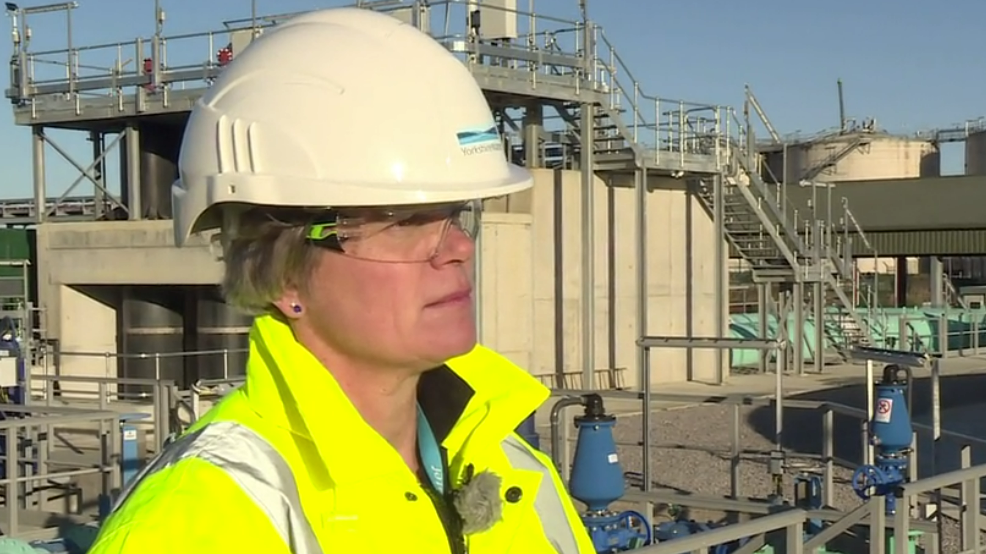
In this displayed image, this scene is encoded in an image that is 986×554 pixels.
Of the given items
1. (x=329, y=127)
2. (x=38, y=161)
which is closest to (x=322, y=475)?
(x=329, y=127)

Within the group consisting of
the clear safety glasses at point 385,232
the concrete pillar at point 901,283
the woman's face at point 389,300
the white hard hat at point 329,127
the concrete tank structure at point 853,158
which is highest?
the concrete tank structure at point 853,158

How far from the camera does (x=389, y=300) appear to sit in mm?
1887

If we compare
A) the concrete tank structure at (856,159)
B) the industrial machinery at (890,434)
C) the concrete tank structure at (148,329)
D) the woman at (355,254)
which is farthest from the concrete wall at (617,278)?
the concrete tank structure at (856,159)

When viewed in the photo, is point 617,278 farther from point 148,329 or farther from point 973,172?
point 973,172

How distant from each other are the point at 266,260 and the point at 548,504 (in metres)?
0.63

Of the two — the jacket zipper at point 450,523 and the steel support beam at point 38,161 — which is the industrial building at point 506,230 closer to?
the steel support beam at point 38,161

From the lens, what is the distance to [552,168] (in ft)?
70.8

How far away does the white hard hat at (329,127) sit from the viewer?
5.96 feet

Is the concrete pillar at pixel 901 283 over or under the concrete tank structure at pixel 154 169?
under

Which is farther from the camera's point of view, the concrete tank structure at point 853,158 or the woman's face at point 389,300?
the concrete tank structure at point 853,158

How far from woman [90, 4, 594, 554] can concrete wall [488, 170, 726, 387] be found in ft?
57.9

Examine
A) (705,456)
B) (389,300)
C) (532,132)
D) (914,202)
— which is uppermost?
(532,132)

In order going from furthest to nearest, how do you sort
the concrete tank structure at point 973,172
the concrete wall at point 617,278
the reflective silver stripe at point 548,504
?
the concrete tank structure at point 973,172 < the concrete wall at point 617,278 < the reflective silver stripe at point 548,504

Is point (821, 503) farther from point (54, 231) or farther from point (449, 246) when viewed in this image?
point (54, 231)
